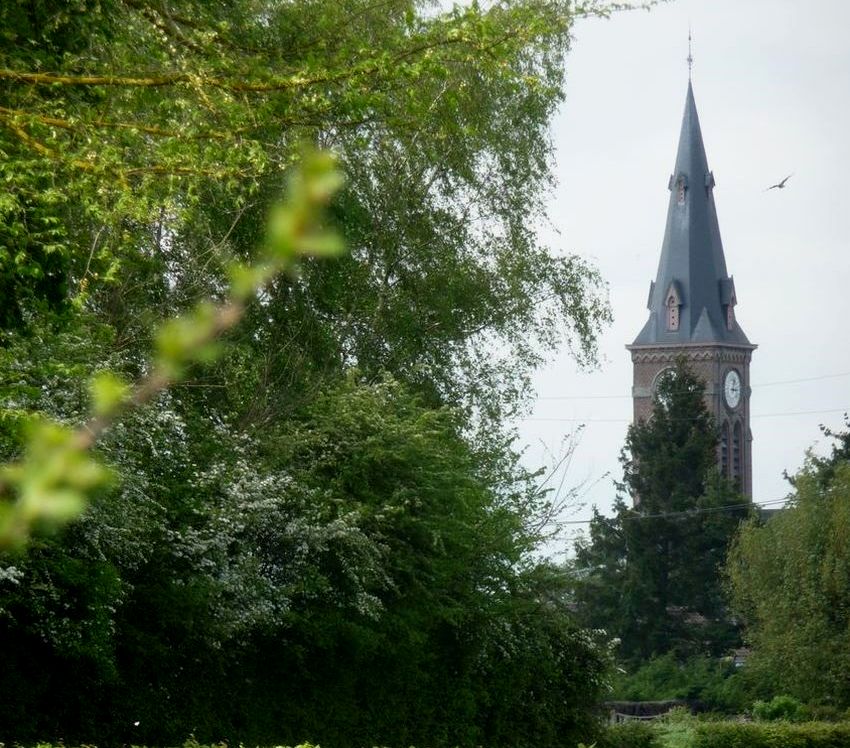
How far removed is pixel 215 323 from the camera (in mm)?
1504

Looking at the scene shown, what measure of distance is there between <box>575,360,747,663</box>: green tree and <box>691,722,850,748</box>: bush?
28.7m

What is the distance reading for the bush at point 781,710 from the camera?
4409 cm

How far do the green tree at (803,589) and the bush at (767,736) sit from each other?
14.3 meters

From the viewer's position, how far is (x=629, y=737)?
27969 millimetres

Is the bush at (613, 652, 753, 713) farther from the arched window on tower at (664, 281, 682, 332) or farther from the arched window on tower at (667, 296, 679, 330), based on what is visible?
the arched window on tower at (667, 296, 679, 330)

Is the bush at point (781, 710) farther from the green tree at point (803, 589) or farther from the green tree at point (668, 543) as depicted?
the green tree at point (668, 543)

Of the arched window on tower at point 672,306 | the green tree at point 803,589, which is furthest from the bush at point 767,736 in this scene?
the arched window on tower at point 672,306

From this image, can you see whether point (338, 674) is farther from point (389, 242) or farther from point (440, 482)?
point (389, 242)

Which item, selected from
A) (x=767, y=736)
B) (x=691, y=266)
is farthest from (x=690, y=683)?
(x=691, y=266)

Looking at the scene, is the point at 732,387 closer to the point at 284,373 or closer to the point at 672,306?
the point at 672,306

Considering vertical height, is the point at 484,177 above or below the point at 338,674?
above

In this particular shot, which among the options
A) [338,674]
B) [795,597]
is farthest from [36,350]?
[795,597]

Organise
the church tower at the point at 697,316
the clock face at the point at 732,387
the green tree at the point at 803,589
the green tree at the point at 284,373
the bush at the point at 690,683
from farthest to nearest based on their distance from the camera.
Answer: the clock face at the point at 732,387
the church tower at the point at 697,316
the bush at the point at 690,683
the green tree at the point at 803,589
the green tree at the point at 284,373

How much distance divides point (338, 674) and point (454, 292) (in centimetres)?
804
